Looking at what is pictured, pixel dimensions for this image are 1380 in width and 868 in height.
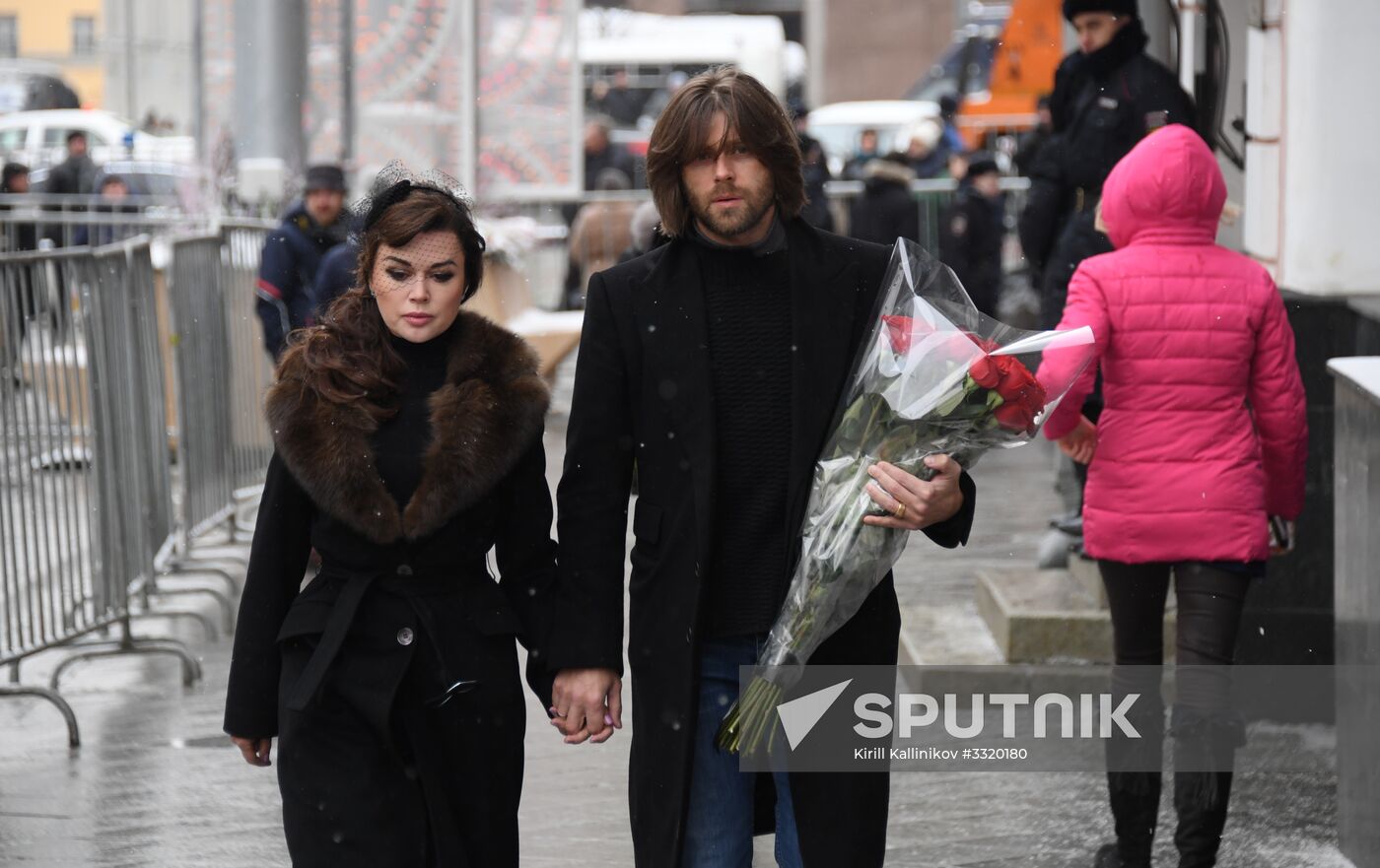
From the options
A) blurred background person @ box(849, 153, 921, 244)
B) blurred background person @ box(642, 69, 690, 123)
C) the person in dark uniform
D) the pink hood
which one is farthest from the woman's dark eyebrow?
blurred background person @ box(642, 69, 690, 123)

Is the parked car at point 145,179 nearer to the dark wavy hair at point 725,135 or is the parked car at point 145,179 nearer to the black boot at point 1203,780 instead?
the black boot at point 1203,780

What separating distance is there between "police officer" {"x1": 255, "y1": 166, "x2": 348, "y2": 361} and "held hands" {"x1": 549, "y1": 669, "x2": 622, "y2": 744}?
6701mm

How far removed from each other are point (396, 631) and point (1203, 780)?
2.14 meters

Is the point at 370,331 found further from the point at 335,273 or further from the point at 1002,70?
the point at 1002,70

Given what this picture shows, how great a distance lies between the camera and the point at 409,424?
4055mm

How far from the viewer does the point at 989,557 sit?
9.70 m

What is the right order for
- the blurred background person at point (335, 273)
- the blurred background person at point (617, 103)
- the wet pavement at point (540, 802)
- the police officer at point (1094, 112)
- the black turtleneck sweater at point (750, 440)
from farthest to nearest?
the blurred background person at point (617, 103) → the blurred background person at point (335, 273) → the police officer at point (1094, 112) → the wet pavement at point (540, 802) → the black turtleneck sweater at point (750, 440)

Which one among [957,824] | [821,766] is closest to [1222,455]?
[957,824]

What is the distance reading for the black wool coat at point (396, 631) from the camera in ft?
12.9

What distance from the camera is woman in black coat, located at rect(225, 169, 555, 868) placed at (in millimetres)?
3932

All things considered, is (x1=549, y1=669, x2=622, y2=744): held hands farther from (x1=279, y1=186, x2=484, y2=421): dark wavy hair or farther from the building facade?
the building facade

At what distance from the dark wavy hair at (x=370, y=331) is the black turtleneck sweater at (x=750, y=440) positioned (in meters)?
0.61

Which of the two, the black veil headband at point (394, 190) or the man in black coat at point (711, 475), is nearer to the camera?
the man in black coat at point (711, 475)

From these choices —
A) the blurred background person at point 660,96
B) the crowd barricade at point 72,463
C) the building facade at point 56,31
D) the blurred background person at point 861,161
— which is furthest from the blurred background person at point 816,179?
the building facade at point 56,31
